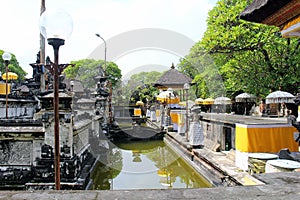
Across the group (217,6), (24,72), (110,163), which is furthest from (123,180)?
(24,72)

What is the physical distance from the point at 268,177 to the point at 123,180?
573 centimetres

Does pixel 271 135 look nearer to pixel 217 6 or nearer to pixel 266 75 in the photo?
pixel 266 75

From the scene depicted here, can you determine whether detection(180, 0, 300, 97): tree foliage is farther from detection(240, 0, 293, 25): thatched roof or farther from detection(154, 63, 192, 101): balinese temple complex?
detection(154, 63, 192, 101): balinese temple complex

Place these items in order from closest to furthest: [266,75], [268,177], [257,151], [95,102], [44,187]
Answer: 1. [268,177]
2. [44,187]
3. [257,151]
4. [266,75]
5. [95,102]

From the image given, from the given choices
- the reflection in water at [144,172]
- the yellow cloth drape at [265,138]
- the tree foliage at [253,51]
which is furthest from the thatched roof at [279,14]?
the tree foliage at [253,51]

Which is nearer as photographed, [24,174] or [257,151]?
[24,174]

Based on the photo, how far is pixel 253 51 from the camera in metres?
12.3

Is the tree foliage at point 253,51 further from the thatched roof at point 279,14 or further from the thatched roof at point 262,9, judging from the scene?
the thatched roof at point 262,9

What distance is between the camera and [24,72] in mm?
48375

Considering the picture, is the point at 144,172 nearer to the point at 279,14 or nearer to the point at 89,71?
the point at 279,14

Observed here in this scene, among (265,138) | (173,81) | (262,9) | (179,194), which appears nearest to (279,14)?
(262,9)

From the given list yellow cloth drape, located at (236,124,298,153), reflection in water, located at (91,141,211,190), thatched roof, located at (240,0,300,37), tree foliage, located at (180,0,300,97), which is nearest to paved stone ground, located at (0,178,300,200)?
thatched roof, located at (240,0,300,37)

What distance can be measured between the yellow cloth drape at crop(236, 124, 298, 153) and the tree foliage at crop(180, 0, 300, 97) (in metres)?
5.35

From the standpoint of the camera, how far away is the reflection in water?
7328mm
